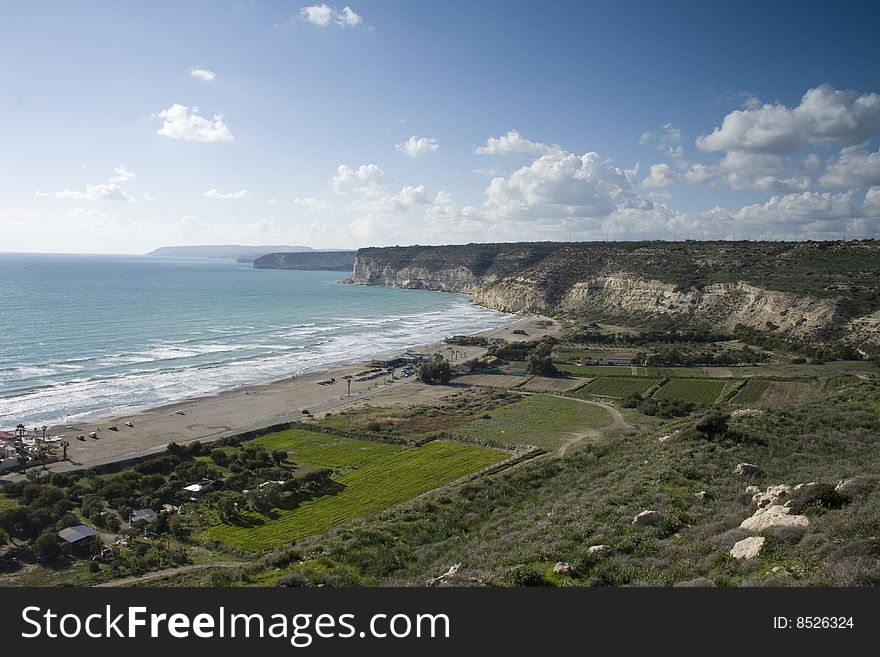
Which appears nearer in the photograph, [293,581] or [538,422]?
[293,581]

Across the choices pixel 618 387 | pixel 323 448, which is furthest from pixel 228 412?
pixel 618 387

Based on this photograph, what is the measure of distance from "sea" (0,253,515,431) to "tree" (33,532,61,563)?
2641 cm

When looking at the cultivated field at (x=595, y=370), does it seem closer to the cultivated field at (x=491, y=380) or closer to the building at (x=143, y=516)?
the cultivated field at (x=491, y=380)

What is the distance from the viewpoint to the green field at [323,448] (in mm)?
41500

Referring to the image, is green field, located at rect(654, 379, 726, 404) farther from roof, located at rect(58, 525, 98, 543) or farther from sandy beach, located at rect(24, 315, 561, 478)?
roof, located at rect(58, 525, 98, 543)

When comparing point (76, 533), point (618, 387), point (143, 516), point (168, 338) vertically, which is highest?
point (168, 338)

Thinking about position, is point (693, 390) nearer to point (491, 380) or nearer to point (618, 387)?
point (618, 387)

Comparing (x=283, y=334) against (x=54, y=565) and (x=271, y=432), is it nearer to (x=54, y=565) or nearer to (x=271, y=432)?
(x=271, y=432)

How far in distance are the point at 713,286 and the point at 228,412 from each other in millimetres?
88738

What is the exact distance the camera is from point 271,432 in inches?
1917

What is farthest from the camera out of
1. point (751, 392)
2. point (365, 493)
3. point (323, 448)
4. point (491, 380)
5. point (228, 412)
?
point (491, 380)

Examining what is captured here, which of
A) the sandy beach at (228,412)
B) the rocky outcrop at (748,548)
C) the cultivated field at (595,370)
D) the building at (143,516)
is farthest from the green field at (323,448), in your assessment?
the cultivated field at (595,370)

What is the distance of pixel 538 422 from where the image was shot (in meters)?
50.3

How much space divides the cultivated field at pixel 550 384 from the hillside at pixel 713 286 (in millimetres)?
38416
